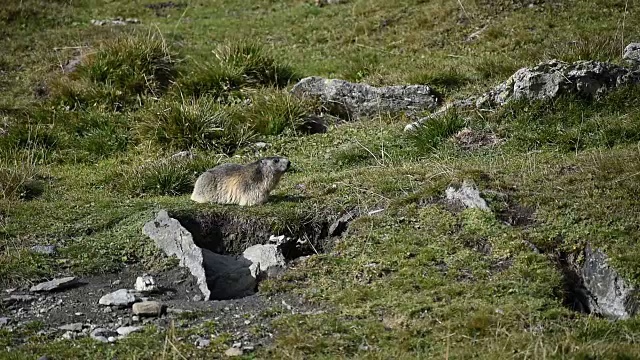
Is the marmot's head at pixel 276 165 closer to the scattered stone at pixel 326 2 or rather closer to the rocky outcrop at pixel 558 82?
the rocky outcrop at pixel 558 82

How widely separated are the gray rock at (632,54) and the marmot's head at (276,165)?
6777 mm

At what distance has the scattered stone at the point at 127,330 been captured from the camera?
802 cm

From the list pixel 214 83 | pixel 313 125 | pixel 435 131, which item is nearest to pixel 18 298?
pixel 435 131

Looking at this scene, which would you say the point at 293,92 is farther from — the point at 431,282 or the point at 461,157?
the point at 431,282

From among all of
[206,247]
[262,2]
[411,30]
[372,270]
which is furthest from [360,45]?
[372,270]

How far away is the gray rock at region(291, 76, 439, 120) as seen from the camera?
15570 millimetres

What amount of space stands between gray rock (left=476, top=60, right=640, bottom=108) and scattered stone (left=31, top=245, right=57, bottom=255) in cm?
764

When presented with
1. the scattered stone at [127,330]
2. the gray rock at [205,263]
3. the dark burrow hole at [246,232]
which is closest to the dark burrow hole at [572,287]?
the dark burrow hole at [246,232]

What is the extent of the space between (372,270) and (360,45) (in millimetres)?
10703

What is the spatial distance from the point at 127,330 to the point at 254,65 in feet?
32.2

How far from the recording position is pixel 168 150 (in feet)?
47.8

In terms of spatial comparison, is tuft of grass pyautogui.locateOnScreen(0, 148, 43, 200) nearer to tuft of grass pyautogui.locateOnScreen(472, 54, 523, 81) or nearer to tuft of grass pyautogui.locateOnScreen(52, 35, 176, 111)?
tuft of grass pyautogui.locateOnScreen(52, 35, 176, 111)

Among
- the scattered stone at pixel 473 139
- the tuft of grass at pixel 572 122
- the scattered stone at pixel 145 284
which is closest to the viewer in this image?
the scattered stone at pixel 145 284

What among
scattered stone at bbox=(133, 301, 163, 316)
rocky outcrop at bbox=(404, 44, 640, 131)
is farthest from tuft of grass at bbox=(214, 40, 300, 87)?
scattered stone at bbox=(133, 301, 163, 316)
